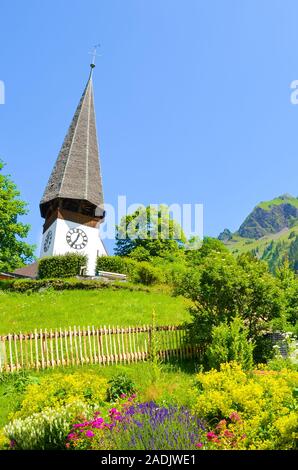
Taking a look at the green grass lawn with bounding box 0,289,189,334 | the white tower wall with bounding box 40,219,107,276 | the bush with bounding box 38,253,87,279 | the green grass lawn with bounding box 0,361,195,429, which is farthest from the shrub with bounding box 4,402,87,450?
the white tower wall with bounding box 40,219,107,276

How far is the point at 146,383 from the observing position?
11.4 metres

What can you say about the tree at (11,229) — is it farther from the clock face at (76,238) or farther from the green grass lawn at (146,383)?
the green grass lawn at (146,383)

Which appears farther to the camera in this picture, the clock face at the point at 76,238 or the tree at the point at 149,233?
the tree at the point at 149,233

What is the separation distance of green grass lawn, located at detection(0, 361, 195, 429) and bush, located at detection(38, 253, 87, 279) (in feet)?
56.1

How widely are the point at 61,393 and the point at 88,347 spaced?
6465 millimetres

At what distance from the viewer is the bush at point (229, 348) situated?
12805mm

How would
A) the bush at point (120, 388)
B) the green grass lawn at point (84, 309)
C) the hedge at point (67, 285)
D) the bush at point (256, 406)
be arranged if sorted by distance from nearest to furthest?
1. the bush at point (256, 406)
2. the bush at point (120, 388)
3. the green grass lawn at point (84, 309)
4. the hedge at point (67, 285)

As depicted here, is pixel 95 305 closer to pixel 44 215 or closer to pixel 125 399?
pixel 125 399

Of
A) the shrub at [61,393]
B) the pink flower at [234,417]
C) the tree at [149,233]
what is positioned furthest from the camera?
the tree at [149,233]

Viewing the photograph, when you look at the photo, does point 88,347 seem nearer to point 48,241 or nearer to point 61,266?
point 61,266

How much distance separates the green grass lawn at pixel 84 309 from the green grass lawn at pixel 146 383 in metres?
4.63

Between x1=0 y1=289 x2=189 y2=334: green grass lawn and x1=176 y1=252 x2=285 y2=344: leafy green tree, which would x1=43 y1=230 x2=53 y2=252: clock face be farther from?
x1=176 y1=252 x2=285 y2=344: leafy green tree

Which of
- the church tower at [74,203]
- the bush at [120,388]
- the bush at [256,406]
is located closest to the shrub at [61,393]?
the bush at [120,388]

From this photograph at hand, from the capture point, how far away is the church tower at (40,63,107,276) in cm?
3625
